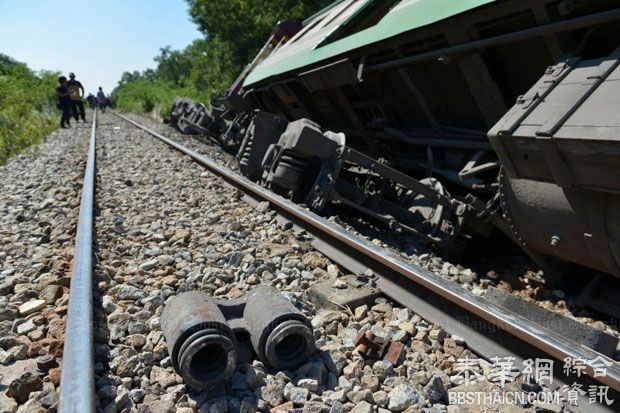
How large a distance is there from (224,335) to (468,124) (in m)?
3.38

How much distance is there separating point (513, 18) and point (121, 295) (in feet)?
10.4

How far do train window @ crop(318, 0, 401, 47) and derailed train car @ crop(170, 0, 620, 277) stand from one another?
0.06ft

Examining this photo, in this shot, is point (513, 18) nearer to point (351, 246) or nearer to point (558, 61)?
point (558, 61)

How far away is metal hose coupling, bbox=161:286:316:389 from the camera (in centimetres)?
204

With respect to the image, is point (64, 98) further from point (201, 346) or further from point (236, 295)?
point (201, 346)

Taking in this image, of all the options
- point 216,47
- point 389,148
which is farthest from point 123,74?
point 389,148

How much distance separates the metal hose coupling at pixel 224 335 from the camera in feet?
6.71

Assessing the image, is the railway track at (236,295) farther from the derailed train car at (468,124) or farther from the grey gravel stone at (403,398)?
the derailed train car at (468,124)

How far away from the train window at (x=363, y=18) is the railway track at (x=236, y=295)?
271 centimetres

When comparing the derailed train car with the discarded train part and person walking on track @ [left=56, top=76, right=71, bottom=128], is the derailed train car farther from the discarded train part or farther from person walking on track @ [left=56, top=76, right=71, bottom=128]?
person walking on track @ [left=56, top=76, right=71, bottom=128]

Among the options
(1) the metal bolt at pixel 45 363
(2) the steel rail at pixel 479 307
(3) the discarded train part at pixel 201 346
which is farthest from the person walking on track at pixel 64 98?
(3) the discarded train part at pixel 201 346

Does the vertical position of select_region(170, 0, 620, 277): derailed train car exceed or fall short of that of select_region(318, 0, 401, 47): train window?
it falls short

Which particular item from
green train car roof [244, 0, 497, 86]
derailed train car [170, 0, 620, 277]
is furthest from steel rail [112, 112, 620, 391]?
green train car roof [244, 0, 497, 86]

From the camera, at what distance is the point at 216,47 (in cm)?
2978
